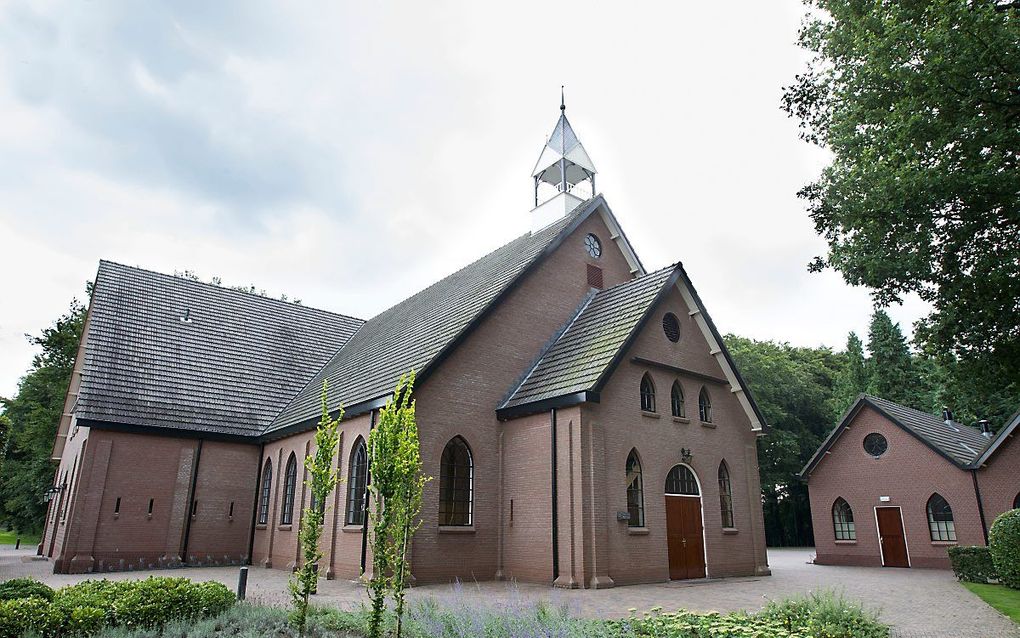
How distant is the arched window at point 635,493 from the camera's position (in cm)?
1600

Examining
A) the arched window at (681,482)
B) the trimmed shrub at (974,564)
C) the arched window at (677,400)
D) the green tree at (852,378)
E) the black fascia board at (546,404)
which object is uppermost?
the green tree at (852,378)

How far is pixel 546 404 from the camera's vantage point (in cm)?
1619

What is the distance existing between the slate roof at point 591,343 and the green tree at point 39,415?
28.3m

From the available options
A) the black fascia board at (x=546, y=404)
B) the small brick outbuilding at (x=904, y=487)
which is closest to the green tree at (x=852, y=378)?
the small brick outbuilding at (x=904, y=487)

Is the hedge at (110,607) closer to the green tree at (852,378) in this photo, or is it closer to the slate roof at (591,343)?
the slate roof at (591,343)

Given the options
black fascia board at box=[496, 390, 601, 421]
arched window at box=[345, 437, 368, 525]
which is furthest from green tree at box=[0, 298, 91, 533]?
black fascia board at box=[496, 390, 601, 421]

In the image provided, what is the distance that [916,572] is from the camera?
73.7 feet

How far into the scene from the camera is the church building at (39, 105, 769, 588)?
15.7m

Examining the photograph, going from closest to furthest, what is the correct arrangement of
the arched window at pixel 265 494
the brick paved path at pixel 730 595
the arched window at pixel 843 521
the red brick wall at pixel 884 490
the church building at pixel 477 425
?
1. the brick paved path at pixel 730 595
2. the church building at pixel 477 425
3. the arched window at pixel 265 494
4. the red brick wall at pixel 884 490
5. the arched window at pixel 843 521

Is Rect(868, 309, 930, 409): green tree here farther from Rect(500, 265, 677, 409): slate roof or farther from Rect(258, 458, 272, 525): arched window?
Rect(258, 458, 272, 525): arched window

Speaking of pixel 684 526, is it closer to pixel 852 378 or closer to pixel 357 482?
pixel 357 482

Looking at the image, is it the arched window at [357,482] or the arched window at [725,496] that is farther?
the arched window at [725,496]

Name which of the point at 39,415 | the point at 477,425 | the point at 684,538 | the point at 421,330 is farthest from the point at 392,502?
the point at 39,415

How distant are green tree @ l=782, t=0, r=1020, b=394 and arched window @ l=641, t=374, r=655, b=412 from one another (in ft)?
16.6
